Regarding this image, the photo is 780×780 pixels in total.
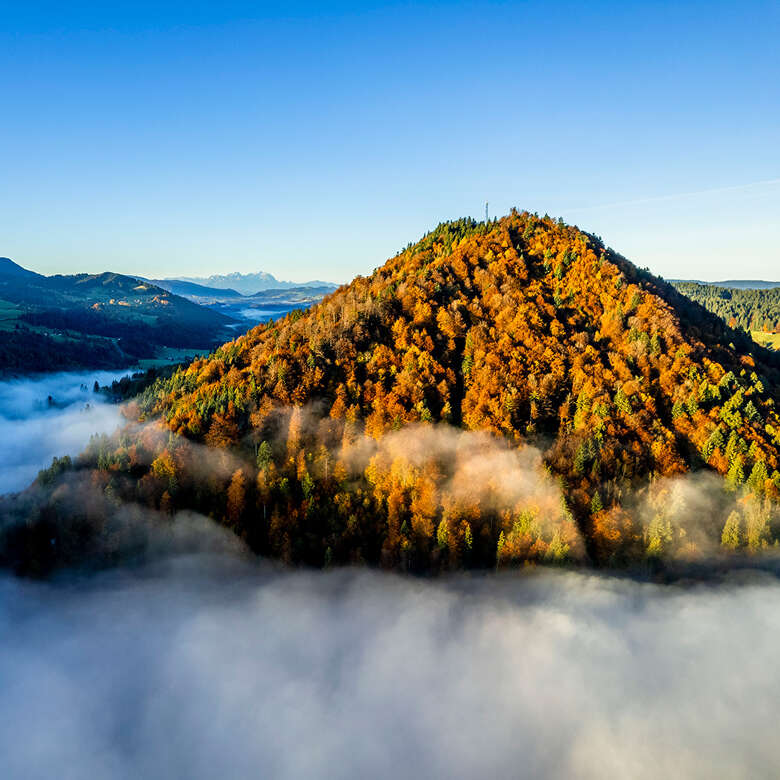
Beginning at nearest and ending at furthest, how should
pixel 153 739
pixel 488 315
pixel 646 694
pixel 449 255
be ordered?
pixel 153 739 < pixel 646 694 < pixel 488 315 < pixel 449 255

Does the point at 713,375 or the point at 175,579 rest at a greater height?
the point at 713,375

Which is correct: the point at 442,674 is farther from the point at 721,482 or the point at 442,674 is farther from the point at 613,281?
the point at 613,281

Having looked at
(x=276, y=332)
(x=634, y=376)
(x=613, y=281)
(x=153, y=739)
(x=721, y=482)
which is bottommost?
(x=153, y=739)

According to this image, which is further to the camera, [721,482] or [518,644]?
[518,644]

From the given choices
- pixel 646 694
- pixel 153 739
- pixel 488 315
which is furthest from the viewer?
pixel 488 315

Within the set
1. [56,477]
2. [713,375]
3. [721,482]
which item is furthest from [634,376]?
[56,477]

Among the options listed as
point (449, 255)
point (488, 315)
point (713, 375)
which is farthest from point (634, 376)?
point (449, 255)
